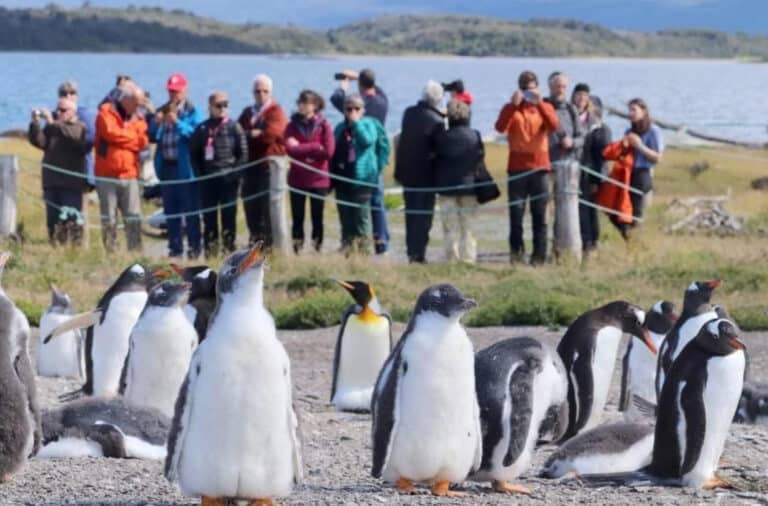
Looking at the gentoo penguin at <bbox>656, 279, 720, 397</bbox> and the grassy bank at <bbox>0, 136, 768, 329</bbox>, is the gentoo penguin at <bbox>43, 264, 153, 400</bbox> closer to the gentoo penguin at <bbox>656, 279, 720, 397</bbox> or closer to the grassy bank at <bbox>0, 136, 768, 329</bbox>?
the gentoo penguin at <bbox>656, 279, 720, 397</bbox>

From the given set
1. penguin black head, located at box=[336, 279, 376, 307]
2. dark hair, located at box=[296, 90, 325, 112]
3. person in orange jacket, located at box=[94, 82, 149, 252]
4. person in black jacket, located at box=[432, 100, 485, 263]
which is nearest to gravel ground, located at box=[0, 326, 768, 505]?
penguin black head, located at box=[336, 279, 376, 307]

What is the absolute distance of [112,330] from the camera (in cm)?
911

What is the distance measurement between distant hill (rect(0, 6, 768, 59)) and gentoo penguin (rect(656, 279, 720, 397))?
15319 cm

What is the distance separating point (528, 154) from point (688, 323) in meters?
6.13

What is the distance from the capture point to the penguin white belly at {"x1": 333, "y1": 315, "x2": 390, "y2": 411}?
30.3 feet

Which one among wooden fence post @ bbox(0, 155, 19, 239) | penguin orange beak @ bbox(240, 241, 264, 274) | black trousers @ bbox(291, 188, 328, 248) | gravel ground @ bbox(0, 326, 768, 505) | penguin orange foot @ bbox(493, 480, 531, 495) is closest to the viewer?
penguin orange beak @ bbox(240, 241, 264, 274)

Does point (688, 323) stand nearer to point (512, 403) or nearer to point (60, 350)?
point (512, 403)

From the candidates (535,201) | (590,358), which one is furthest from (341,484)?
(535,201)

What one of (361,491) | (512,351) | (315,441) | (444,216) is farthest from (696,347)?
(444,216)

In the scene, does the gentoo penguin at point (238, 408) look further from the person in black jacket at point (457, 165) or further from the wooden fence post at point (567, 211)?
the wooden fence post at point (567, 211)

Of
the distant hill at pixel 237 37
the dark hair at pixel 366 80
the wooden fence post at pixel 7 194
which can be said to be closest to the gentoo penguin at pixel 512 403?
the dark hair at pixel 366 80

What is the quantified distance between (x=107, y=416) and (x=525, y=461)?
1859mm

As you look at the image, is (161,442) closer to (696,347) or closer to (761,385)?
(696,347)

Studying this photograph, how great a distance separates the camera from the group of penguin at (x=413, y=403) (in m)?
5.61
